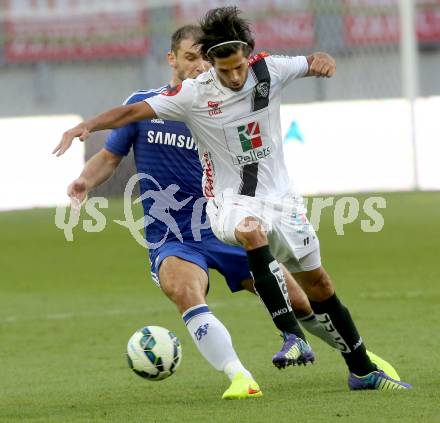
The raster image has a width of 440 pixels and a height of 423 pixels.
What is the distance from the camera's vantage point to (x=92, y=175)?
770 cm

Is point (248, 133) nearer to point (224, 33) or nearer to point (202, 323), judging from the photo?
point (224, 33)

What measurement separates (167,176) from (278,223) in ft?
3.98

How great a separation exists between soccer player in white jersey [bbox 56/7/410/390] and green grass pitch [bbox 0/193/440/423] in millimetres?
575

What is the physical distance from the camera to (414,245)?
642 inches

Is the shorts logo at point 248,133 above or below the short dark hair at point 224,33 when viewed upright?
below

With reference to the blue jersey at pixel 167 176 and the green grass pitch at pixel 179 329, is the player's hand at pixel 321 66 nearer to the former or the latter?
the blue jersey at pixel 167 176

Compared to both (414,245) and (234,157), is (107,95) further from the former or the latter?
(234,157)

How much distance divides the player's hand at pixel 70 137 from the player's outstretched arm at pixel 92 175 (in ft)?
3.09

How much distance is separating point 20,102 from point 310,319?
941 inches

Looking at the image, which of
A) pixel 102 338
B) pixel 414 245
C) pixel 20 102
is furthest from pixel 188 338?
pixel 20 102

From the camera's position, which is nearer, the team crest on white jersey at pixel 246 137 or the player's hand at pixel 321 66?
the team crest on white jersey at pixel 246 137

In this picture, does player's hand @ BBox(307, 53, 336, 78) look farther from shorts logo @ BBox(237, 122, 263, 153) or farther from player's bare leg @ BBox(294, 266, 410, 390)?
player's bare leg @ BBox(294, 266, 410, 390)

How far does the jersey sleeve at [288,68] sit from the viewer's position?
22.9ft

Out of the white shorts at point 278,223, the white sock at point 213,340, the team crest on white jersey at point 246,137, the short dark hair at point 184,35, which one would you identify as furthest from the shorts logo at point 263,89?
the white sock at point 213,340
